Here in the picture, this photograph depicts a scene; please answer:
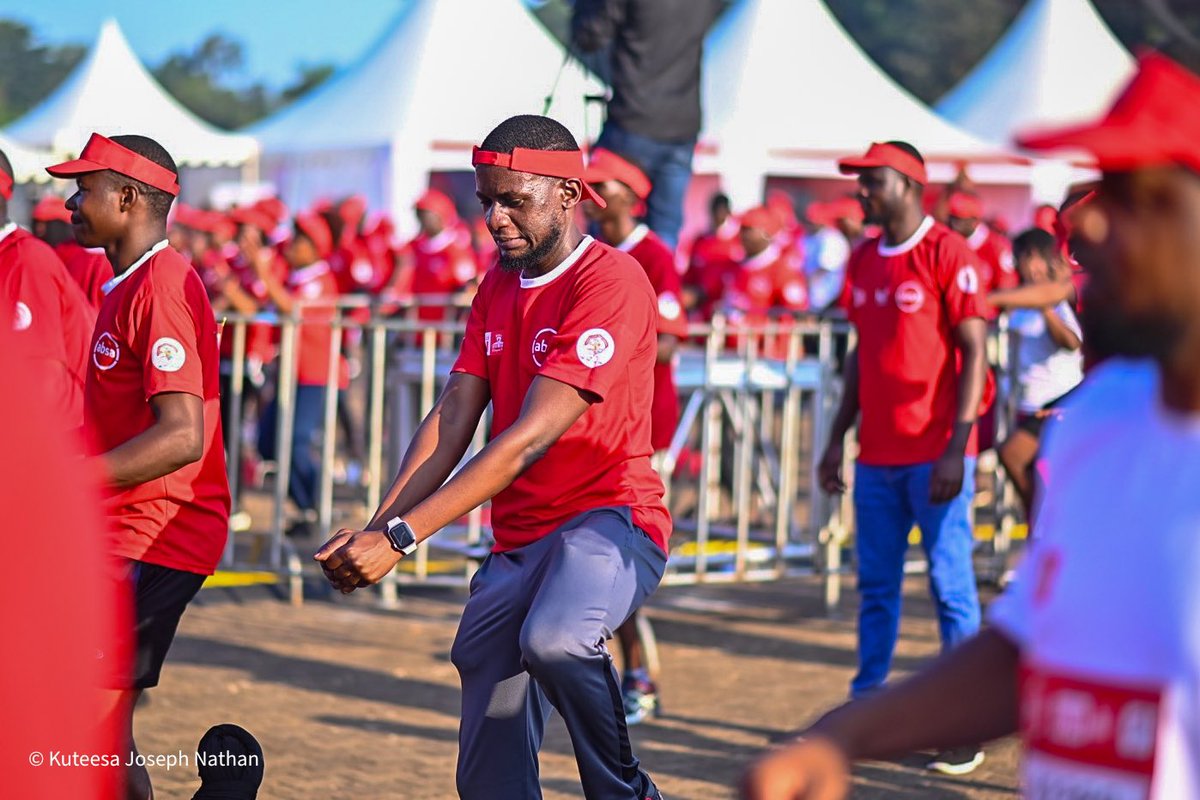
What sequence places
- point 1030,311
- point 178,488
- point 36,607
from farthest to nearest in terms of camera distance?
point 1030,311 < point 178,488 < point 36,607

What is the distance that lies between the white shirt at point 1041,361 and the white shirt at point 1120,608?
657cm

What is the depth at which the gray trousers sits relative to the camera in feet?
14.6

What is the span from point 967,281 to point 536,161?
2602 millimetres

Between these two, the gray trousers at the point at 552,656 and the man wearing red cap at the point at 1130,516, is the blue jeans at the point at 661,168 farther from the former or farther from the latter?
the man wearing red cap at the point at 1130,516

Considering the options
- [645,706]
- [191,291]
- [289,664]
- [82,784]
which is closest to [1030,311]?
[645,706]

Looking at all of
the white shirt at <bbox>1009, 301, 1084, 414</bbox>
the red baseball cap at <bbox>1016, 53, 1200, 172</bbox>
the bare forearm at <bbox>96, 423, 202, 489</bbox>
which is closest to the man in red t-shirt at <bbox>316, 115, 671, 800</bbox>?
the bare forearm at <bbox>96, 423, 202, 489</bbox>

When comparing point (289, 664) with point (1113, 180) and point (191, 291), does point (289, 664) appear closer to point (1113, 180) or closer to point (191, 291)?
point (191, 291)

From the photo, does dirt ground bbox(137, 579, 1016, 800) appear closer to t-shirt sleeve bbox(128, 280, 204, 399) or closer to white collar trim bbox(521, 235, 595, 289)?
t-shirt sleeve bbox(128, 280, 204, 399)

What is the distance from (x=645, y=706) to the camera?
294 inches

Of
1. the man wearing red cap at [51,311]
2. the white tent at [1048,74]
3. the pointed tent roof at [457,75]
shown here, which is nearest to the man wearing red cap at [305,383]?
the man wearing red cap at [51,311]

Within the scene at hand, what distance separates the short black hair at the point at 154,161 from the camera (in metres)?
5.28

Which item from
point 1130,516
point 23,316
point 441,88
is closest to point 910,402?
point 23,316

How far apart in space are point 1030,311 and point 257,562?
493cm

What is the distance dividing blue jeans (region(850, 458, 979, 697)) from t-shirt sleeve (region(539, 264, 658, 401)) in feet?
7.80
